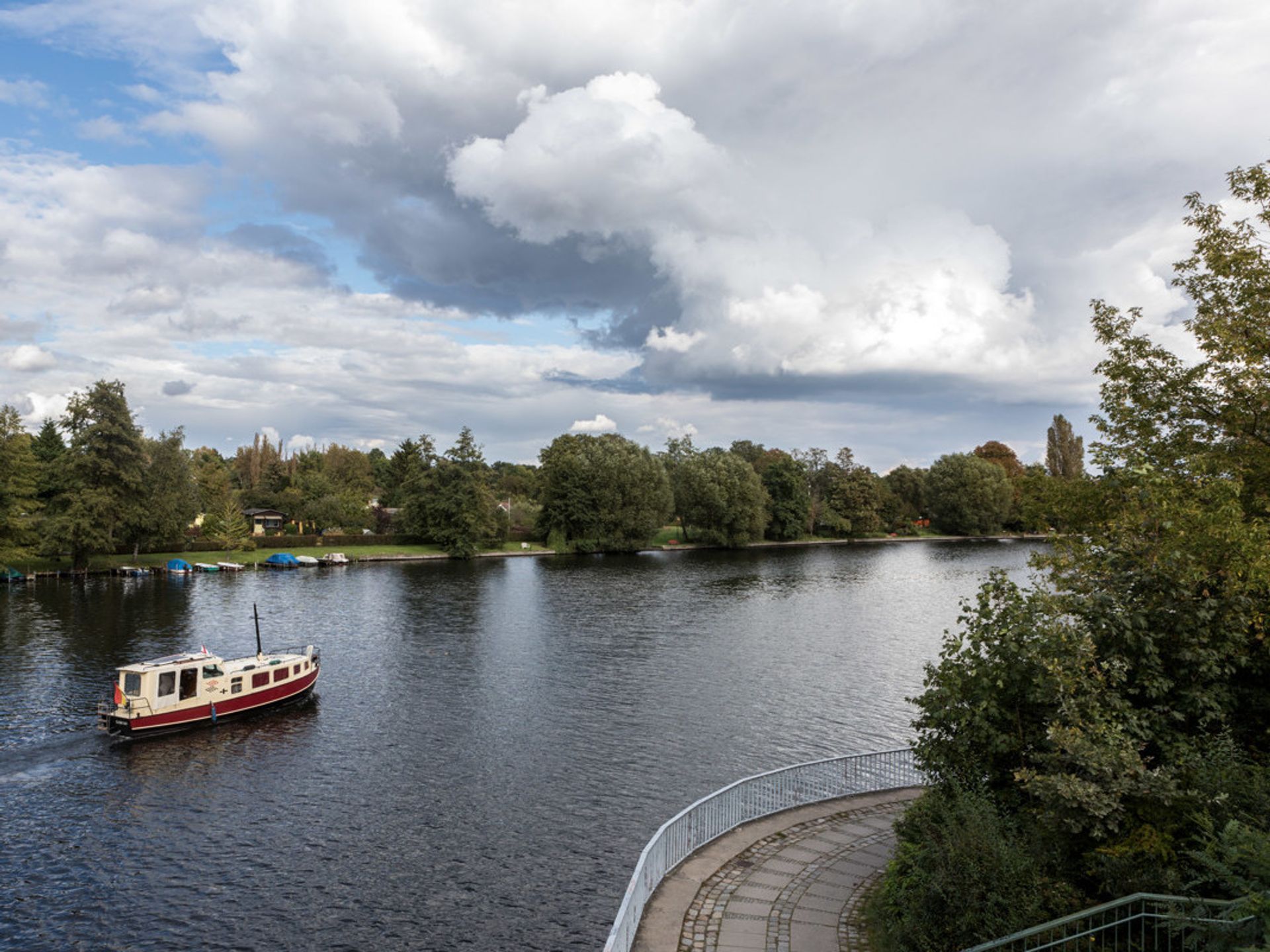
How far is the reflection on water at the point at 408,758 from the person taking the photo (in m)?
19.8

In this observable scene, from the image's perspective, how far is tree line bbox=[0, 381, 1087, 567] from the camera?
3233 inches

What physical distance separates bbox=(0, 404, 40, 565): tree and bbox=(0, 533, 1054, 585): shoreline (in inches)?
278

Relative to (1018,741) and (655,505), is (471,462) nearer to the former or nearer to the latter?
(655,505)

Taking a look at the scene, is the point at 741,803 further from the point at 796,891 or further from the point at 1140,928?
the point at 1140,928

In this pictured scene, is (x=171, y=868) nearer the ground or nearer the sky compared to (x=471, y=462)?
nearer the ground

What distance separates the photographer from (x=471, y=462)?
373 feet

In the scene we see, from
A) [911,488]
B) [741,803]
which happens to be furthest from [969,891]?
[911,488]

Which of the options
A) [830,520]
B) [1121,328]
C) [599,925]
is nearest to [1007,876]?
[599,925]

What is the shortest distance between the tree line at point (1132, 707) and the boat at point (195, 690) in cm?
3089

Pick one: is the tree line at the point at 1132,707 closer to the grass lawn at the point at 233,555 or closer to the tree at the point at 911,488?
the grass lawn at the point at 233,555

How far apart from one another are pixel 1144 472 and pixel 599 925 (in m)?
15.9

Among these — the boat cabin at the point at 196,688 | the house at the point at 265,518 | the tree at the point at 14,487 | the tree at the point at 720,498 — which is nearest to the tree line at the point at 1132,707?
the boat cabin at the point at 196,688

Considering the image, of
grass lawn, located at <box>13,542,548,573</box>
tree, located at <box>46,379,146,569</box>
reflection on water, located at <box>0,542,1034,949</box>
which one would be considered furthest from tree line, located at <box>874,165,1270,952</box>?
grass lawn, located at <box>13,542,548,573</box>

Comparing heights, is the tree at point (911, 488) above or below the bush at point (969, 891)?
above
